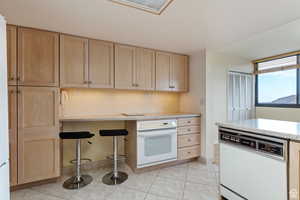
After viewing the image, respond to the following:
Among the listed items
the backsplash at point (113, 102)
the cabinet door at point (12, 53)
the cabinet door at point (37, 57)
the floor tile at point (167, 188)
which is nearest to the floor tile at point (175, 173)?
the floor tile at point (167, 188)

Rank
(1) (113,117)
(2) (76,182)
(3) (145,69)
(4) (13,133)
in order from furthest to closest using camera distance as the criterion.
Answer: (3) (145,69)
(1) (113,117)
(2) (76,182)
(4) (13,133)

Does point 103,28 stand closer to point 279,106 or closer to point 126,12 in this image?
point 126,12

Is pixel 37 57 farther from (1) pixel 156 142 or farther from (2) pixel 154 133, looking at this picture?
(1) pixel 156 142

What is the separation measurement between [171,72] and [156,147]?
1.50m

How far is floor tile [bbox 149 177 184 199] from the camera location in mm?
1931

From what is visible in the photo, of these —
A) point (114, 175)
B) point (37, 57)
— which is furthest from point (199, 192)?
point (37, 57)

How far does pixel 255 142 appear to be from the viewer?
1415mm

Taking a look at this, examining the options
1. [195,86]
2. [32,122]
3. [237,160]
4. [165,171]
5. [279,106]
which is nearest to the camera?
[237,160]

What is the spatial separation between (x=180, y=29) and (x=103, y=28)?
1048 mm

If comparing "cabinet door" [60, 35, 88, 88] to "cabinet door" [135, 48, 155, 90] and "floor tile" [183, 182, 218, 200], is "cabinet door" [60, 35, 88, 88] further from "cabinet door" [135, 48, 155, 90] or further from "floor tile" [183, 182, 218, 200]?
"floor tile" [183, 182, 218, 200]

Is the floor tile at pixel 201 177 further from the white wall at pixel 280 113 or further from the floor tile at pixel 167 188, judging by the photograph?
the white wall at pixel 280 113

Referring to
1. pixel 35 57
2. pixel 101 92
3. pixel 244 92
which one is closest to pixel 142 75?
pixel 101 92

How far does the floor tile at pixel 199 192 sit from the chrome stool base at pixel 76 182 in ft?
4.55

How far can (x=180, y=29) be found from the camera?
2.09 meters
